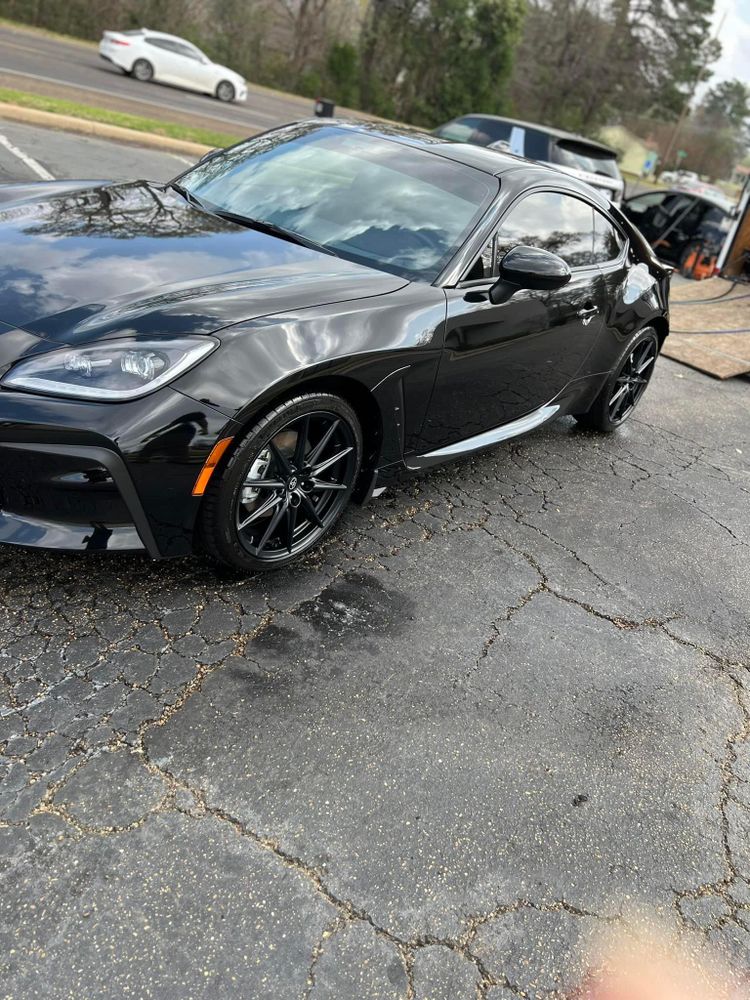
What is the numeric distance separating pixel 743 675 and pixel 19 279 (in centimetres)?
308

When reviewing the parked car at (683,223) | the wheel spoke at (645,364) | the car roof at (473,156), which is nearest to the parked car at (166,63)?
the parked car at (683,223)

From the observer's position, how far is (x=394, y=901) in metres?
1.89

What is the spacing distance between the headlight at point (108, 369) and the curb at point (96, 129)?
9.63 meters

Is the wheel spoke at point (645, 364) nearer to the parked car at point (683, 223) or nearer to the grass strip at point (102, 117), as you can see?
the parked car at point (683, 223)

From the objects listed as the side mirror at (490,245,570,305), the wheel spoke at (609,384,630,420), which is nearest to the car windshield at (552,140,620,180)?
the wheel spoke at (609,384,630,420)

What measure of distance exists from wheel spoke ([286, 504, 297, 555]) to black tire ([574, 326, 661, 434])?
2.50 meters

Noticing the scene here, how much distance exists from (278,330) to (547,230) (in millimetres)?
1870

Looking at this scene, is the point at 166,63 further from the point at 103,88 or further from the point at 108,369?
the point at 108,369

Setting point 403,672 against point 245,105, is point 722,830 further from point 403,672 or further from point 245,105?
point 245,105

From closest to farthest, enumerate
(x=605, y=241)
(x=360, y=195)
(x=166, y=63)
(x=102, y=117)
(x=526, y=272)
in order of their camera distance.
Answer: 1. (x=526, y=272)
2. (x=360, y=195)
3. (x=605, y=241)
4. (x=102, y=117)
5. (x=166, y=63)

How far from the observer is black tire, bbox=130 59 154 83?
2045 cm

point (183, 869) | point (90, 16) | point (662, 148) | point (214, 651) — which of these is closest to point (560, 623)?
point (214, 651)

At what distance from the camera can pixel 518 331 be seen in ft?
11.4

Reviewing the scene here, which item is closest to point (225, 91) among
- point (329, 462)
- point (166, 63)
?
point (166, 63)
